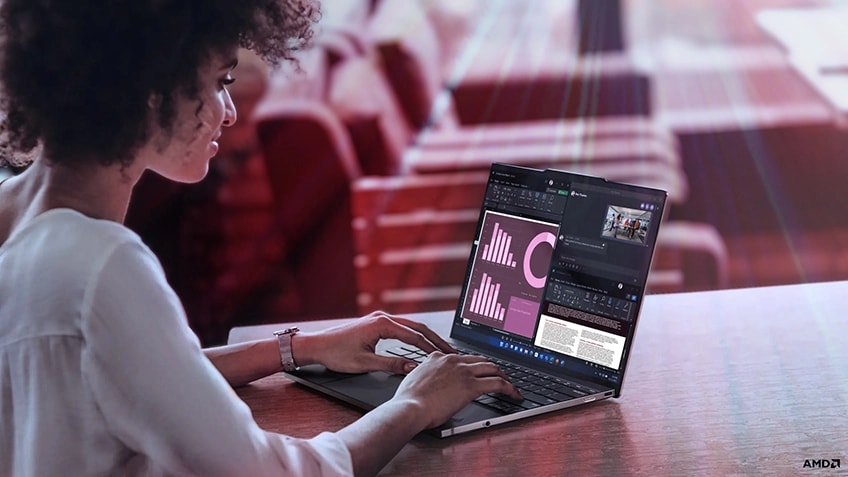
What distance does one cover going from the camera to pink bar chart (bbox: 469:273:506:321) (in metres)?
1.37

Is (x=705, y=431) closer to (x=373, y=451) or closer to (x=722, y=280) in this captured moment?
(x=373, y=451)

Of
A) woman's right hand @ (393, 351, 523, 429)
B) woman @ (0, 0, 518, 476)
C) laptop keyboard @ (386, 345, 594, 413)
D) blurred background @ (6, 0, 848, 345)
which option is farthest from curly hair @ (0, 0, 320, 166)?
blurred background @ (6, 0, 848, 345)

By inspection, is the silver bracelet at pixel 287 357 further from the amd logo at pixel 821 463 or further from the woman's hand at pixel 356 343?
the amd logo at pixel 821 463

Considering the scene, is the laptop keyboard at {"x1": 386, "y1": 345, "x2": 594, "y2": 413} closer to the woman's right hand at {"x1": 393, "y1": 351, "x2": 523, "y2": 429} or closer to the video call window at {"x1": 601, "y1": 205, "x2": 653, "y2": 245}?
the woman's right hand at {"x1": 393, "y1": 351, "x2": 523, "y2": 429}

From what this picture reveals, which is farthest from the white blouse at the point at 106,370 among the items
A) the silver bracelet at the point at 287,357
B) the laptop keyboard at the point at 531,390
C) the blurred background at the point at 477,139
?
the blurred background at the point at 477,139

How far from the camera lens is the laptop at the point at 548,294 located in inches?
47.4

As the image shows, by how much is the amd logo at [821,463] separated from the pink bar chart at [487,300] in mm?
481

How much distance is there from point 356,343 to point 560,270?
0.93ft

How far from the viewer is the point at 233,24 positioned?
0.96 meters

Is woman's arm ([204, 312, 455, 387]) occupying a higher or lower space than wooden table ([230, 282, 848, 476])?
higher

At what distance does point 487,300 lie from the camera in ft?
4.58

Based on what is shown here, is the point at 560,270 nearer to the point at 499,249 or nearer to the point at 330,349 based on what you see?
the point at 499,249

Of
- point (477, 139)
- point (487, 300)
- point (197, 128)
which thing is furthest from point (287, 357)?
point (477, 139)

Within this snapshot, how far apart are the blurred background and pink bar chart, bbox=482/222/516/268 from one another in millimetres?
1564
